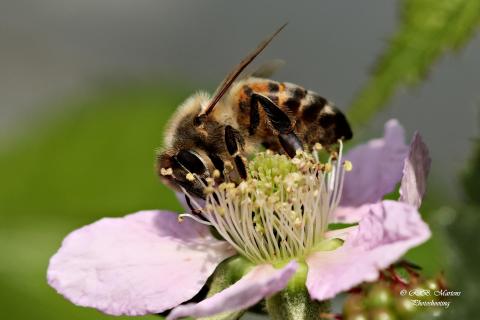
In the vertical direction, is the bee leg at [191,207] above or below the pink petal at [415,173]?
above

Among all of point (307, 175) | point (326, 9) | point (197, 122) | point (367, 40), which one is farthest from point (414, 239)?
point (326, 9)

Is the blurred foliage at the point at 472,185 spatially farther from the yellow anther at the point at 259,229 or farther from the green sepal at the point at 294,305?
the yellow anther at the point at 259,229

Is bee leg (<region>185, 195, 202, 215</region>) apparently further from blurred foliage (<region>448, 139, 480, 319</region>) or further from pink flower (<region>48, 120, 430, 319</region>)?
blurred foliage (<region>448, 139, 480, 319</region>)

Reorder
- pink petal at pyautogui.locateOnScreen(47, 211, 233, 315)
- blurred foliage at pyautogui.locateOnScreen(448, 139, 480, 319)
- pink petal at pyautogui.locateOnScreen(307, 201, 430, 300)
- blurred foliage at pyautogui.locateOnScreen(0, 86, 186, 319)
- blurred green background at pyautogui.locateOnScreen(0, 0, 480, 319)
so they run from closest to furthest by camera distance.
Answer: blurred foliage at pyautogui.locateOnScreen(448, 139, 480, 319) < pink petal at pyautogui.locateOnScreen(307, 201, 430, 300) < blurred green background at pyautogui.locateOnScreen(0, 0, 480, 319) < pink petal at pyautogui.locateOnScreen(47, 211, 233, 315) < blurred foliage at pyautogui.locateOnScreen(0, 86, 186, 319)

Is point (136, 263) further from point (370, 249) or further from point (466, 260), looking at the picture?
point (466, 260)

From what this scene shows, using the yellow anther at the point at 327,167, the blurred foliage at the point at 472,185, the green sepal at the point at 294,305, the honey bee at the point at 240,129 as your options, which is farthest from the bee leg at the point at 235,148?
the blurred foliage at the point at 472,185

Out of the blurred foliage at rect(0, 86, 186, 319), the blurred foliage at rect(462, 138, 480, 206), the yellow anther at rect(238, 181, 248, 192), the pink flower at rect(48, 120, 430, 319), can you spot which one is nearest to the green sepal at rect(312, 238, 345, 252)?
the pink flower at rect(48, 120, 430, 319)
